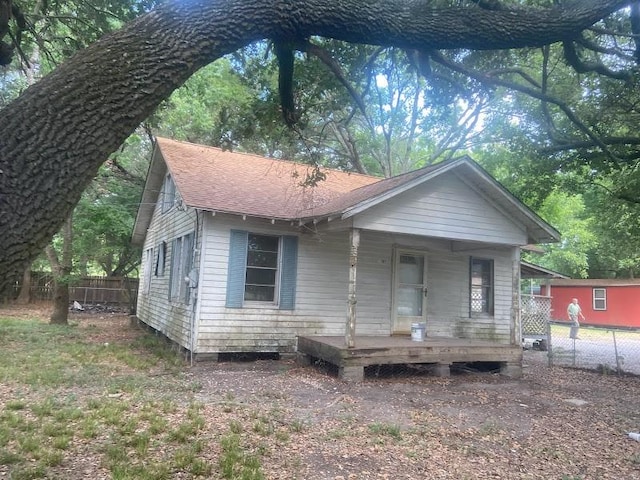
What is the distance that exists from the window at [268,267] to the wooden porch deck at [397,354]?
1.08 meters

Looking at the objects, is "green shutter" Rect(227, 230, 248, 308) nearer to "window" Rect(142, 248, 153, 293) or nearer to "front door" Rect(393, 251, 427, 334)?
"front door" Rect(393, 251, 427, 334)

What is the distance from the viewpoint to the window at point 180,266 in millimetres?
10969

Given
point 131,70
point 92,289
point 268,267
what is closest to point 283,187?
point 268,267

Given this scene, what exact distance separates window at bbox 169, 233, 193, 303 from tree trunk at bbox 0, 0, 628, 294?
8178 millimetres

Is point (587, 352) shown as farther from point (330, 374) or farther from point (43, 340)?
point (43, 340)

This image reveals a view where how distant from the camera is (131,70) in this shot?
102 inches

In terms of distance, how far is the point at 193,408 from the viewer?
6082mm

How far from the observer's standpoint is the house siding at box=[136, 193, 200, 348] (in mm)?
10609

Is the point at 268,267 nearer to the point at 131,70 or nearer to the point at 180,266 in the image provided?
the point at 180,266

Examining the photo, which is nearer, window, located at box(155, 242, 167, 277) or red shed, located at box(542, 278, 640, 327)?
window, located at box(155, 242, 167, 277)

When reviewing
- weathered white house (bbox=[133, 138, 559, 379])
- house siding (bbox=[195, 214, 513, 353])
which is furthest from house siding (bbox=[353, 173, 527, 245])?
house siding (bbox=[195, 214, 513, 353])

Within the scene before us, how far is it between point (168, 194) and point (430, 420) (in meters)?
10.0

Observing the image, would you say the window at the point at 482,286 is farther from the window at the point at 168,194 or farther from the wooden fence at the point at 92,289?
the wooden fence at the point at 92,289

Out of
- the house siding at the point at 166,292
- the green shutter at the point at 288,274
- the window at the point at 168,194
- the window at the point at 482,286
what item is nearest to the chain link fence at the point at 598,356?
the window at the point at 482,286
